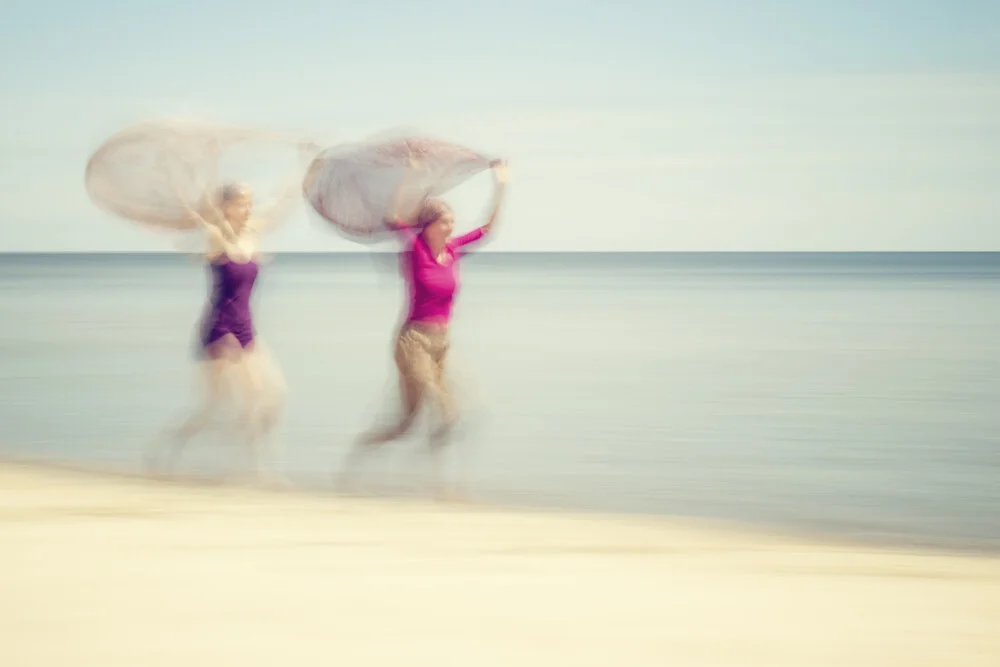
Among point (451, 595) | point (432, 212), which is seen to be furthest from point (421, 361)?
point (451, 595)

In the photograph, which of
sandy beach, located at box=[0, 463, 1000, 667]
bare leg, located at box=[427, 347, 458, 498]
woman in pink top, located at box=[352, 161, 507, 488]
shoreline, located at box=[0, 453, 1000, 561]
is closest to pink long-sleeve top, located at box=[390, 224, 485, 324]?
woman in pink top, located at box=[352, 161, 507, 488]

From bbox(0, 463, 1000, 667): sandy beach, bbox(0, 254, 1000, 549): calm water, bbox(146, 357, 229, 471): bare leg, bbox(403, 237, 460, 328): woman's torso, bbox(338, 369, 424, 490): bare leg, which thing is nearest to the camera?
bbox(0, 463, 1000, 667): sandy beach

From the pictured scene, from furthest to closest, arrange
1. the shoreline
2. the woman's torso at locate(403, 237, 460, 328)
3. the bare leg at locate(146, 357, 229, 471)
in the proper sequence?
the bare leg at locate(146, 357, 229, 471), the woman's torso at locate(403, 237, 460, 328), the shoreline

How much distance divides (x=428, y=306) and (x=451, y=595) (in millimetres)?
3003

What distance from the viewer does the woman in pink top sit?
25.3 ft

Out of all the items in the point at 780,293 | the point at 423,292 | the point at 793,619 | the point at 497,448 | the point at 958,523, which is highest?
the point at 423,292

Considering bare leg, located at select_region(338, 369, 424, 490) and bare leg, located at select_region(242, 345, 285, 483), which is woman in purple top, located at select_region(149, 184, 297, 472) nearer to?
bare leg, located at select_region(242, 345, 285, 483)

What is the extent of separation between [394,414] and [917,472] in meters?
4.30

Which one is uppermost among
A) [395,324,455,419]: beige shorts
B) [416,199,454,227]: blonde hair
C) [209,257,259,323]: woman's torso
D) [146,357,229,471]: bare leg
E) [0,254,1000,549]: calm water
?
[416,199,454,227]: blonde hair

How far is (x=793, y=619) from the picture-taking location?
4.83 m

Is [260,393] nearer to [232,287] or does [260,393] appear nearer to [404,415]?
[232,287]

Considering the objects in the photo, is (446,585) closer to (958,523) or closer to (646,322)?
(958,523)

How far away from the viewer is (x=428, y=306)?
25.5ft

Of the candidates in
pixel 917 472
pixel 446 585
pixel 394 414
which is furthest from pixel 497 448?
pixel 446 585
